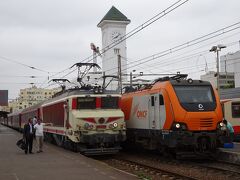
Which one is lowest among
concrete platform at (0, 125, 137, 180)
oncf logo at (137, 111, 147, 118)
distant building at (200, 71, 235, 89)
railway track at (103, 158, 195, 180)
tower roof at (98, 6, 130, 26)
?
railway track at (103, 158, 195, 180)

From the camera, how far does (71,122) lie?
20422mm

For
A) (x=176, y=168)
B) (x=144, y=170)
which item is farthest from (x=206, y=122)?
(x=144, y=170)

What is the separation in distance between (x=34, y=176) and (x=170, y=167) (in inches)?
218

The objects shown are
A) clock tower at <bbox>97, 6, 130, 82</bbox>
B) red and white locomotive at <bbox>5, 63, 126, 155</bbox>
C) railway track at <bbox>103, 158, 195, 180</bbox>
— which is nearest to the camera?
railway track at <bbox>103, 158, 195, 180</bbox>

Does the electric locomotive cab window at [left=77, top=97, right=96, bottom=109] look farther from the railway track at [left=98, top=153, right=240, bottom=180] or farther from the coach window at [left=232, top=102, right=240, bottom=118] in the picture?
the coach window at [left=232, top=102, right=240, bottom=118]

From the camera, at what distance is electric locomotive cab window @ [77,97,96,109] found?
67.7 feet

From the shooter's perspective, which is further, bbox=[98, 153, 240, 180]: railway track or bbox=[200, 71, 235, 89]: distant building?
bbox=[200, 71, 235, 89]: distant building

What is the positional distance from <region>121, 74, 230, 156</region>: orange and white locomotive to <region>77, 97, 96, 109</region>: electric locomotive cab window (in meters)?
2.88

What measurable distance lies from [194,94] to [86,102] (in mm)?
5285

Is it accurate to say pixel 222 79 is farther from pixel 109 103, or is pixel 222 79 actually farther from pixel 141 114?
pixel 141 114

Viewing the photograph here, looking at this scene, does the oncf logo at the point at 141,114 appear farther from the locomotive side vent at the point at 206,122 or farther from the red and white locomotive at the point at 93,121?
the locomotive side vent at the point at 206,122

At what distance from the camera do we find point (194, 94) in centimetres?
1762

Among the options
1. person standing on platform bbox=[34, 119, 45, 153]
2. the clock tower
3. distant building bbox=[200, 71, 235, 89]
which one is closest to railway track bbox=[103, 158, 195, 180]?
person standing on platform bbox=[34, 119, 45, 153]

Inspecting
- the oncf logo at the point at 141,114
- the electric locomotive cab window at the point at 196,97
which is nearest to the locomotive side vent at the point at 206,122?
the electric locomotive cab window at the point at 196,97
